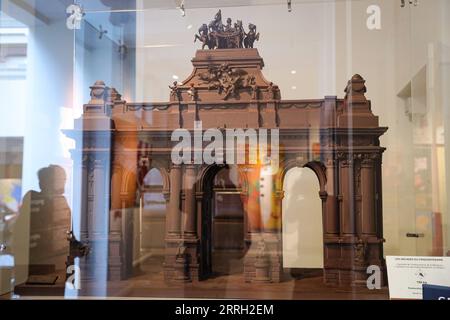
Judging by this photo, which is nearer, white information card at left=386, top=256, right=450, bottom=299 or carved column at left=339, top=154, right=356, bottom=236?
white information card at left=386, top=256, right=450, bottom=299

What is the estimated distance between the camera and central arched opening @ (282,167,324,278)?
5762 millimetres

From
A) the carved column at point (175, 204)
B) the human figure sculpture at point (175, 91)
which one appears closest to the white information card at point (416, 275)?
the carved column at point (175, 204)

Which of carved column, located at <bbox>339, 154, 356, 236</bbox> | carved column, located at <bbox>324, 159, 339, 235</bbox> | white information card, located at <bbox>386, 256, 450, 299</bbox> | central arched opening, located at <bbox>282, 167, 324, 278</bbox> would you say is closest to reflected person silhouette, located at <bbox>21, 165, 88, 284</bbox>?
central arched opening, located at <bbox>282, 167, 324, 278</bbox>

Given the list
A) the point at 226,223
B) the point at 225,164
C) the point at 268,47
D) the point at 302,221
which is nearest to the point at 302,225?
the point at 302,221

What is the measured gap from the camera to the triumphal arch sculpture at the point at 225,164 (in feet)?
17.7

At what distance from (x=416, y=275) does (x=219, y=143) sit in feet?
10.7

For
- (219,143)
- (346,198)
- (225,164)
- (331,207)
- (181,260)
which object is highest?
(219,143)

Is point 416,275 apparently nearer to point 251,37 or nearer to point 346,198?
point 346,198

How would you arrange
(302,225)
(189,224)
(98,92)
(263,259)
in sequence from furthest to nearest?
1. (302,225)
2. (98,92)
3. (189,224)
4. (263,259)

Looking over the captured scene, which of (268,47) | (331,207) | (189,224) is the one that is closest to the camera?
(331,207)

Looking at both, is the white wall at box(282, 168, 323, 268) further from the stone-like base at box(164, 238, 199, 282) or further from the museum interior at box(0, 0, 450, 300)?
the stone-like base at box(164, 238, 199, 282)

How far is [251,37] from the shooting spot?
19.5 feet

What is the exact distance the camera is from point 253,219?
5742 millimetres

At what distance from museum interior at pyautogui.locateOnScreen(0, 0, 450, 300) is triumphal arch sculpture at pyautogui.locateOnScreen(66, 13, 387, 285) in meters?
0.02
